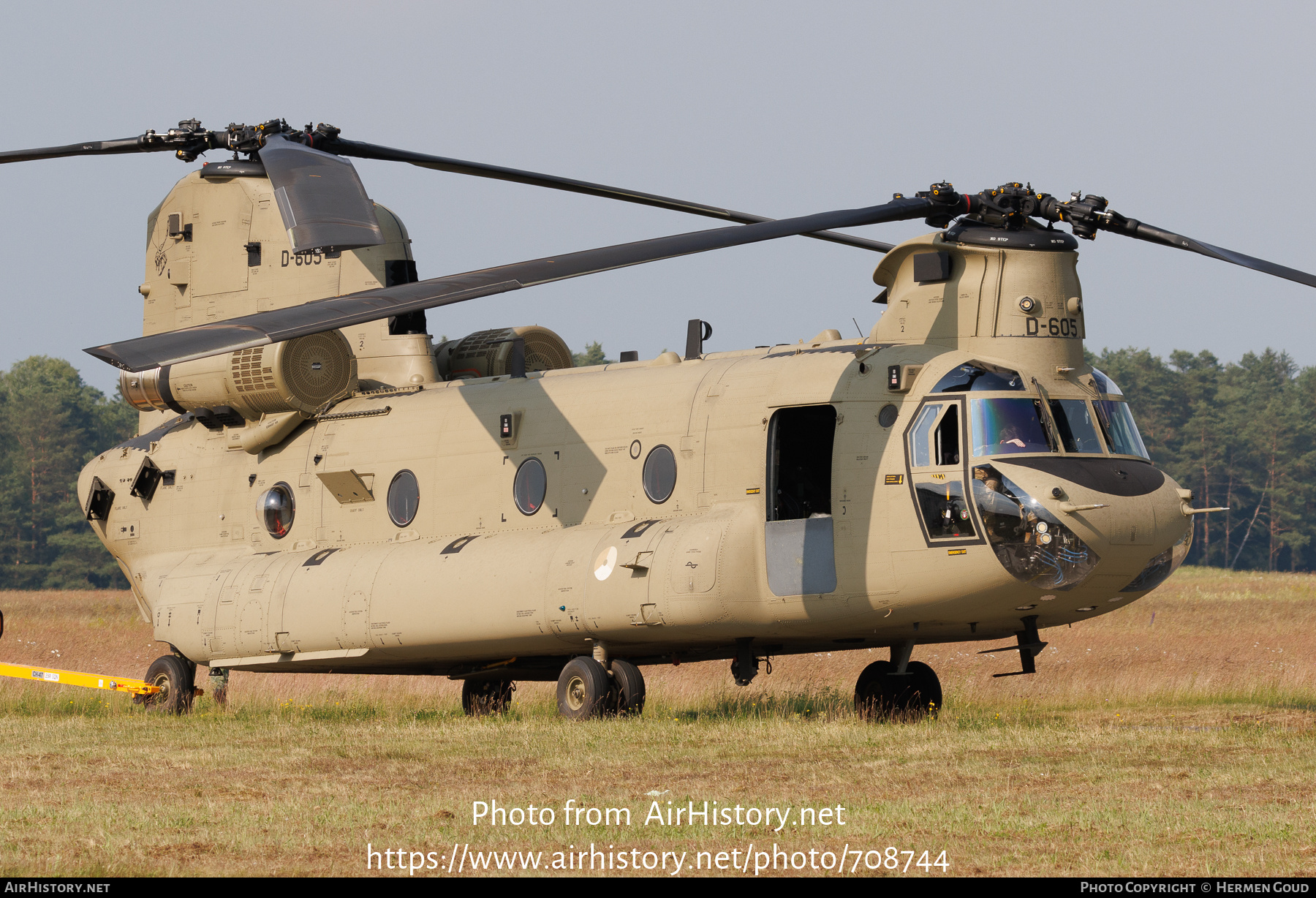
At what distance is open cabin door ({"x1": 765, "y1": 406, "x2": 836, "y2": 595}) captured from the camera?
16188 millimetres

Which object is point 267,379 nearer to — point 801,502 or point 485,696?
point 485,696

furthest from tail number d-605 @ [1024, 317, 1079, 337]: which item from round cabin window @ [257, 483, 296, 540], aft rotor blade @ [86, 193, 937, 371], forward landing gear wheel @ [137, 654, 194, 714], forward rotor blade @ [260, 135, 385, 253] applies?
forward landing gear wheel @ [137, 654, 194, 714]

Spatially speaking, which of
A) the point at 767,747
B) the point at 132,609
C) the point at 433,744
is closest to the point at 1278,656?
the point at 767,747

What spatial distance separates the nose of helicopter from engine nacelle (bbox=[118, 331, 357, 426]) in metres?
9.07

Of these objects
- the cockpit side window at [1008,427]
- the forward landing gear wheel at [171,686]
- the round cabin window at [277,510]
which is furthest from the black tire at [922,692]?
the forward landing gear wheel at [171,686]

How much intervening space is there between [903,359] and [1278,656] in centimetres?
1213

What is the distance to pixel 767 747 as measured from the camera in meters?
14.7

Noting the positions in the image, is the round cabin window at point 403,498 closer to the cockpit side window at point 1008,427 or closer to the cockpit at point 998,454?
the cockpit at point 998,454

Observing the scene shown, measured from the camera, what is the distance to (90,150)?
67.5 feet

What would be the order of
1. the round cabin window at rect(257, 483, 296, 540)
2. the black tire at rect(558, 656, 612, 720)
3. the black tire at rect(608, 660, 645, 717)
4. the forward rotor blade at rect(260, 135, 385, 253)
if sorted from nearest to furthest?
the forward rotor blade at rect(260, 135, 385, 253) → the black tire at rect(558, 656, 612, 720) → the black tire at rect(608, 660, 645, 717) → the round cabin window at rect(257, 483, 296, 540)

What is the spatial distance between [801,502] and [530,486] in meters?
3.21

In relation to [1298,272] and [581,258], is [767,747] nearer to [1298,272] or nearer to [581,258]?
[581,258]

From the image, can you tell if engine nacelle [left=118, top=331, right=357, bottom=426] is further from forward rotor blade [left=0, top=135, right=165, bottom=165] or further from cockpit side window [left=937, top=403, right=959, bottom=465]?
cockpit side window [left=937, top=403, right=959, bottom=465]

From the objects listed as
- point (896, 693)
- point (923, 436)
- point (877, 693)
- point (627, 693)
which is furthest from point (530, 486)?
point (923, 436)
